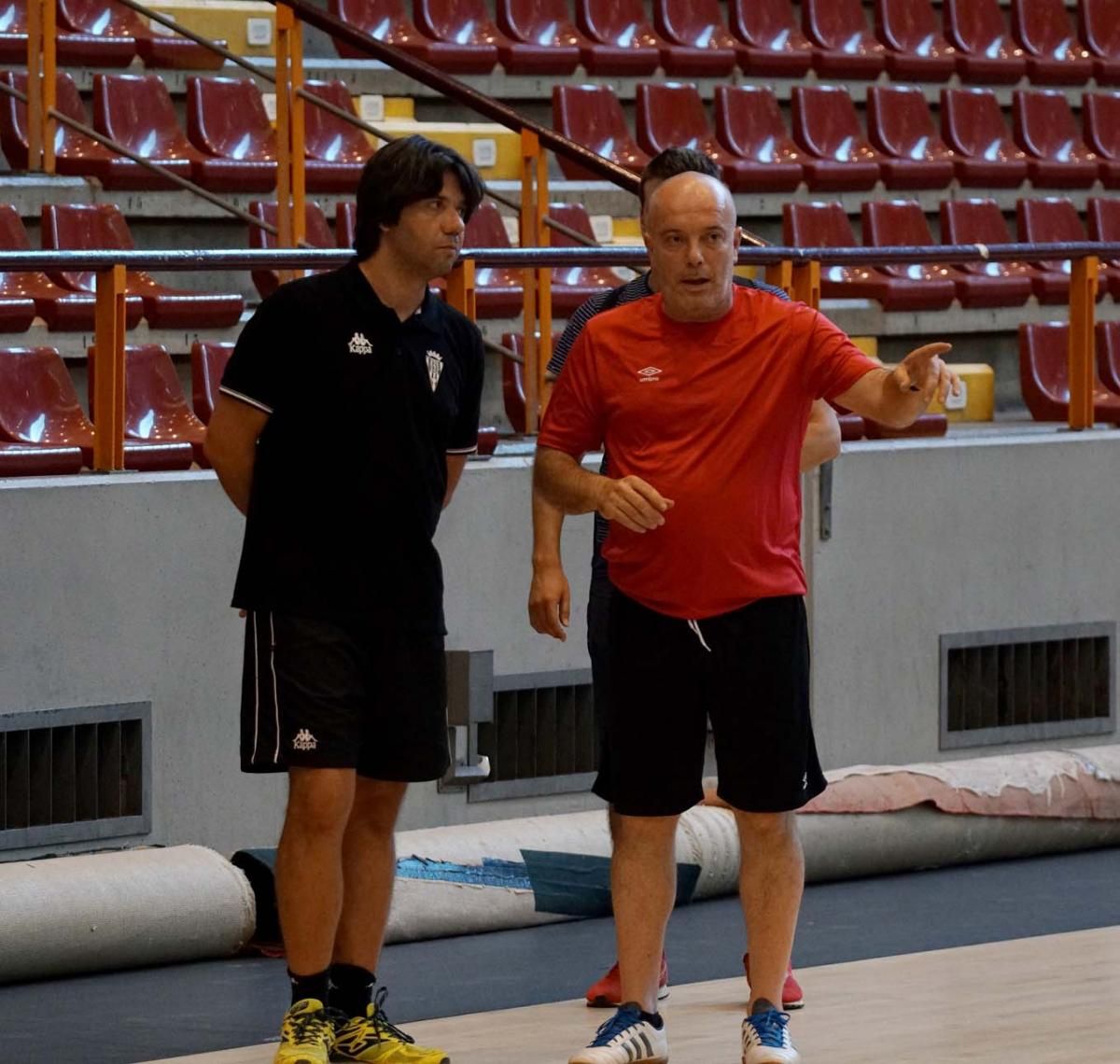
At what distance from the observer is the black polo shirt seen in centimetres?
432

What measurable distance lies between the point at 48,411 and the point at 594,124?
4.36 m

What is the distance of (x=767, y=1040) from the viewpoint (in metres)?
4.32

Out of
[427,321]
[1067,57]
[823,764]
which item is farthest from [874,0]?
[427,321]

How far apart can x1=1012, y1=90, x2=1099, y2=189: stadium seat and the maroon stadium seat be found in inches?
12.3

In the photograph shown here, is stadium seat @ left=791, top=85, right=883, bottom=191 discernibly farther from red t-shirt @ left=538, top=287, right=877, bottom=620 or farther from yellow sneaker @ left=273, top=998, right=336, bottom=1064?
yellow sneaker @ left=273, top=998, right=336, bottom=1064

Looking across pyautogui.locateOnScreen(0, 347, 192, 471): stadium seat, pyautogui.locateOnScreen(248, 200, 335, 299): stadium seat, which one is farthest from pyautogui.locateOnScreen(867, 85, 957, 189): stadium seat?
pyautogui.locateOnScreen(0, 347, 192, 471): stadium seat

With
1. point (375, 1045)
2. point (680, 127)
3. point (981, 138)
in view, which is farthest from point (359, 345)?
point (981, 138)

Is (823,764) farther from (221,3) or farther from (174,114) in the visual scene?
(221,3)

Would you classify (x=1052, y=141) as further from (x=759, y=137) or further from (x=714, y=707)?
(x=714, y=707)

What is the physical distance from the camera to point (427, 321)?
14.6 feet

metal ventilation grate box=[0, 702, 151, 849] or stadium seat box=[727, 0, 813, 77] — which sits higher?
stadium seat box=[727, 0, 813, 77]

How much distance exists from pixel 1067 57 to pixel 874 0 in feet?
3.68

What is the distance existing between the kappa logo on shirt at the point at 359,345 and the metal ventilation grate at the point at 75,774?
190 cm

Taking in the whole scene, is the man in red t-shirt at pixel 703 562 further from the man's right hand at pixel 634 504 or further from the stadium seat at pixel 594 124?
the stadium seat at pixel 594 124
